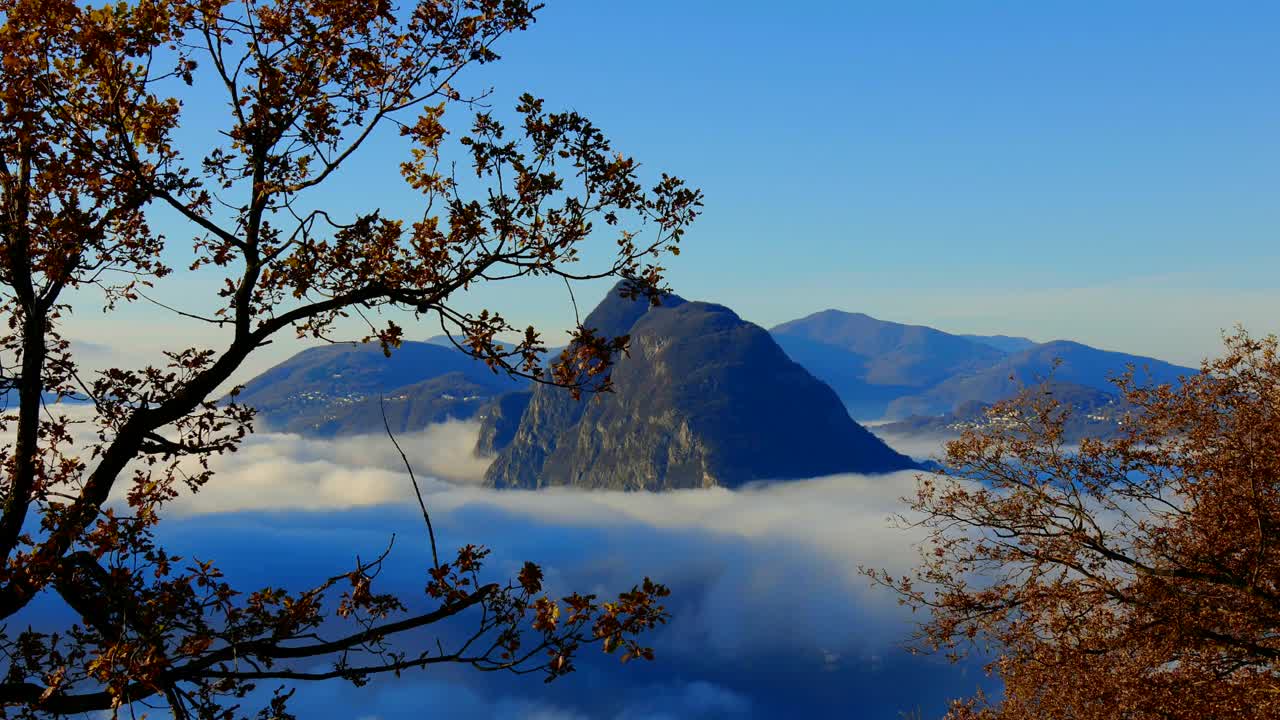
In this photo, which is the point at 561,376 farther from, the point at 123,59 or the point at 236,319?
the point at 123,59

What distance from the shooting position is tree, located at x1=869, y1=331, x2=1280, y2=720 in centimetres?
1717

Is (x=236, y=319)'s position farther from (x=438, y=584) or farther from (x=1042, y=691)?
(x=1042, y=691)

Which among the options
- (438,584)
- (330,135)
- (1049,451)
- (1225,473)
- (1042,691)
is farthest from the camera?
(1042,691)

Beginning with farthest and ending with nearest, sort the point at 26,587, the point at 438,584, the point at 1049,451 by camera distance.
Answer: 1. the point at 1049,451
2. the point at 438,584
3. the point at 26,587

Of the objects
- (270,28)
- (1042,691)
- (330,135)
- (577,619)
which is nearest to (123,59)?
(270,28)

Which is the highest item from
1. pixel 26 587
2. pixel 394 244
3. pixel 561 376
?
pixel 394 244

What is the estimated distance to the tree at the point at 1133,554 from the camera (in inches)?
676

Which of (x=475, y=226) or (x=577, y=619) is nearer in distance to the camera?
(x=577, y=619)

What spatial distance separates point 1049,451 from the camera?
72.0ft

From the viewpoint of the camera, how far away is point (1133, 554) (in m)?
19.9

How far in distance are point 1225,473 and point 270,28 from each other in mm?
17666

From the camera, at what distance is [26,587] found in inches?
350

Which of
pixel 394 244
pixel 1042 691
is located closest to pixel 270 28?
pixel 394 244

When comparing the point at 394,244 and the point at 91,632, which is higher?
the point at 394,244
